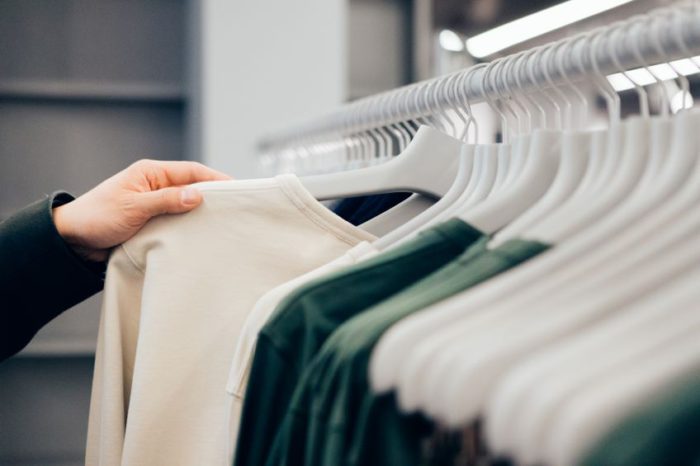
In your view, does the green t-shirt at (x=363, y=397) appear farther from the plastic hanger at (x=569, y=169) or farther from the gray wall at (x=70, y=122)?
the gray wall at (x=70, y=122)

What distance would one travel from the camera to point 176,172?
94 centimetres

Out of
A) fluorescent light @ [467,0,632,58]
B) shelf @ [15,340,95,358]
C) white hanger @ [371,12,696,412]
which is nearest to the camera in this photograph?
white hanger @ [371,12,696,412]

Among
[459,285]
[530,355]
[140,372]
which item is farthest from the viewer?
[140,372]

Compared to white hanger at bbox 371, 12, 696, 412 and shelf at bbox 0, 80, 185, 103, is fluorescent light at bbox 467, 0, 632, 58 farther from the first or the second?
white hanger at bbox 371, 12, 696, 412

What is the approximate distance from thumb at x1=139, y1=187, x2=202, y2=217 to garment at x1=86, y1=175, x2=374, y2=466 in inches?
0.5

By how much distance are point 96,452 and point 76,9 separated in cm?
195

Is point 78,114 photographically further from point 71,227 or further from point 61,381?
point 71,227

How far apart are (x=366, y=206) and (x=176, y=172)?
0.22 meters

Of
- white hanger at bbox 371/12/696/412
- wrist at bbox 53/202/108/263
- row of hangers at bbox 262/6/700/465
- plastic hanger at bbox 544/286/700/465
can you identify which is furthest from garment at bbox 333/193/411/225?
plastic hanger at bbox 544/286/700/465

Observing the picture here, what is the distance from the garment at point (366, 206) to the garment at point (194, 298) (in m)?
0.11

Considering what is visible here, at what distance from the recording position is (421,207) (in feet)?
2.97

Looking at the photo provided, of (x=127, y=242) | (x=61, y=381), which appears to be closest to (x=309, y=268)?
(x=127, y=242)

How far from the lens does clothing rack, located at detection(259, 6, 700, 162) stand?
596mm

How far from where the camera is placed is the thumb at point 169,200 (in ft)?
2.77
